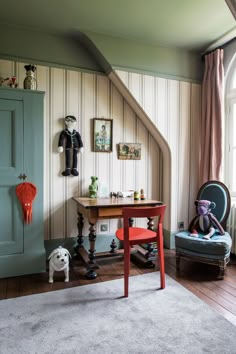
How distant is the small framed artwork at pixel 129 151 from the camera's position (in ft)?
10.3

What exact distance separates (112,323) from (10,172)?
1629 mm

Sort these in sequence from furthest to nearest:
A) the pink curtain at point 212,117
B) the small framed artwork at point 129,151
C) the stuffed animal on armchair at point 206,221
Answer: the small framed artwork at point 129,151
the pink curtain at point 212,117
the stuffed animal on armchair at point 206,221

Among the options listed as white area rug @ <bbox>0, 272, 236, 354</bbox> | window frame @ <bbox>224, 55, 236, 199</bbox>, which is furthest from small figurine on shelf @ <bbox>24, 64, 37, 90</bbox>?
window frame @ <bbox>224, 55, 236, 199</bbox>

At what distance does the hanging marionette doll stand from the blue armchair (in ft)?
4.83

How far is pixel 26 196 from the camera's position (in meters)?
2.36

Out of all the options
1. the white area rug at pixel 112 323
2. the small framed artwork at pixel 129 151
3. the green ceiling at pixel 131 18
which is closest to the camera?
the white area rug at pixel 112 323

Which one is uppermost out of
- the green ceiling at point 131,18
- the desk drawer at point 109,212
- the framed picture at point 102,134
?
the green ceiling at point 131,18

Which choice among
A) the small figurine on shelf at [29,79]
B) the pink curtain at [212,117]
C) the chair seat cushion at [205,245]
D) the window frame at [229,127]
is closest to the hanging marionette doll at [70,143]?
the small figurine on shelf at [29,79]

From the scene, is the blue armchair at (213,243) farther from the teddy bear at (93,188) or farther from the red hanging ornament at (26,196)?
the red hanging ornament at (26,196)

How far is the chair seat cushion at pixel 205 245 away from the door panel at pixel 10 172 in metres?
1.67

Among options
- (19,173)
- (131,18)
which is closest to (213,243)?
(19,173)

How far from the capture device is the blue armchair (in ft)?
7.68

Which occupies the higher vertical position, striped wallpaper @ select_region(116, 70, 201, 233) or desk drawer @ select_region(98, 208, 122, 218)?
striped wallpaper @ select_region(116, 70, 201, 233)

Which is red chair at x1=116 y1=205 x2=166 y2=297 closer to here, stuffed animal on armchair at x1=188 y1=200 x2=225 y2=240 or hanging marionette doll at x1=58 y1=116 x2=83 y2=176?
stuffed animal on armchair at x1=188 y1=200 x2=225 y2=240
